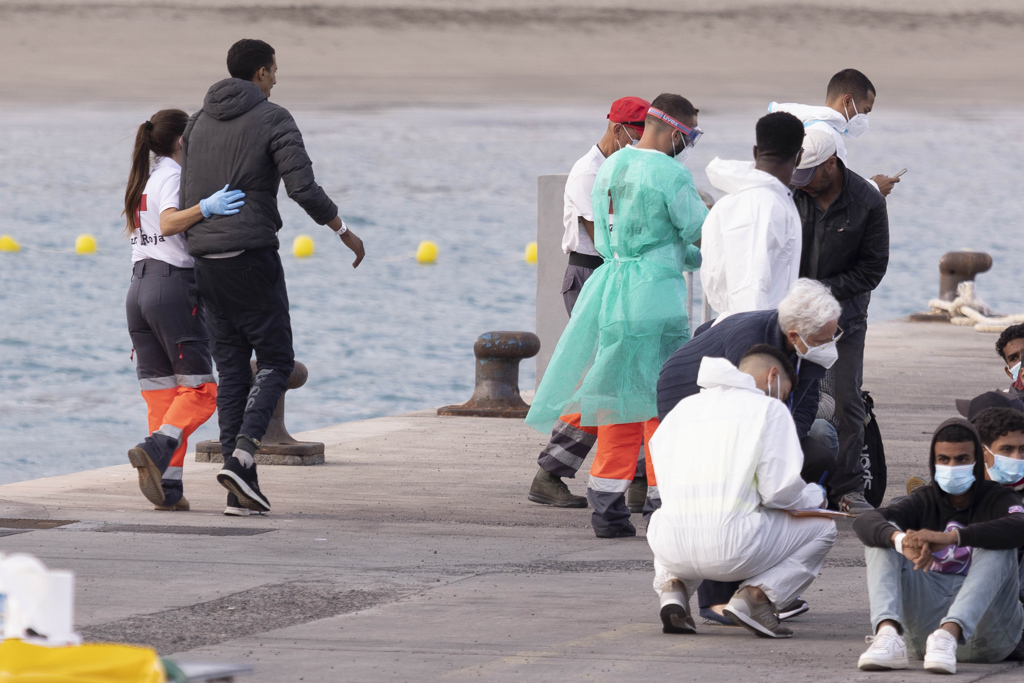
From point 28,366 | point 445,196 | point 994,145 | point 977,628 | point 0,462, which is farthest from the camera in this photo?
point 994,145

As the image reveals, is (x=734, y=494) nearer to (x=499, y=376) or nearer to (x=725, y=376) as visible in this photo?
(x=725, y=376)

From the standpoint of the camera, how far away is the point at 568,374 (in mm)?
7754

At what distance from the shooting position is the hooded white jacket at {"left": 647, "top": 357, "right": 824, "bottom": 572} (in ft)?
18.3

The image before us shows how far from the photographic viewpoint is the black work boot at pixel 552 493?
8.40m

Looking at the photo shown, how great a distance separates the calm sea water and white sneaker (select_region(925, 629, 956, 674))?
29.3 ft

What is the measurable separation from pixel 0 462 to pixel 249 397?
609 cm

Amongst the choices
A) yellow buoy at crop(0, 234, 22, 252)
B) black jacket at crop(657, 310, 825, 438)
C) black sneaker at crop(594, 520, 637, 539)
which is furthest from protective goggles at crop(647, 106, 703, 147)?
yellow buoy at crop(0, 234, 22, 252)

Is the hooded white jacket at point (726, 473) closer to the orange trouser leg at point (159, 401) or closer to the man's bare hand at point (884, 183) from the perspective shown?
the man's bare hand at point (884, 183)

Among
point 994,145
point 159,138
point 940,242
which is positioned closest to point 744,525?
point 159,138

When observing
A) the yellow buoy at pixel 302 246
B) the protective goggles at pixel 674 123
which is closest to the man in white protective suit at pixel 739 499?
the protective goggles at pixel 674 123

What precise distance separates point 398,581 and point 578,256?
2.56m

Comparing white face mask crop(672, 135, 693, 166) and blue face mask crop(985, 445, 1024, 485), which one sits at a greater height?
white face mask crop(672, 135, 693, 166)

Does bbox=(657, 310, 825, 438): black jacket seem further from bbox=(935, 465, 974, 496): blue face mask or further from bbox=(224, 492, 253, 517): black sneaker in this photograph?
bbox=(224, 492, 253, 517): black sneaker

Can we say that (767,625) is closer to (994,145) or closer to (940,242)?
(940,242)
